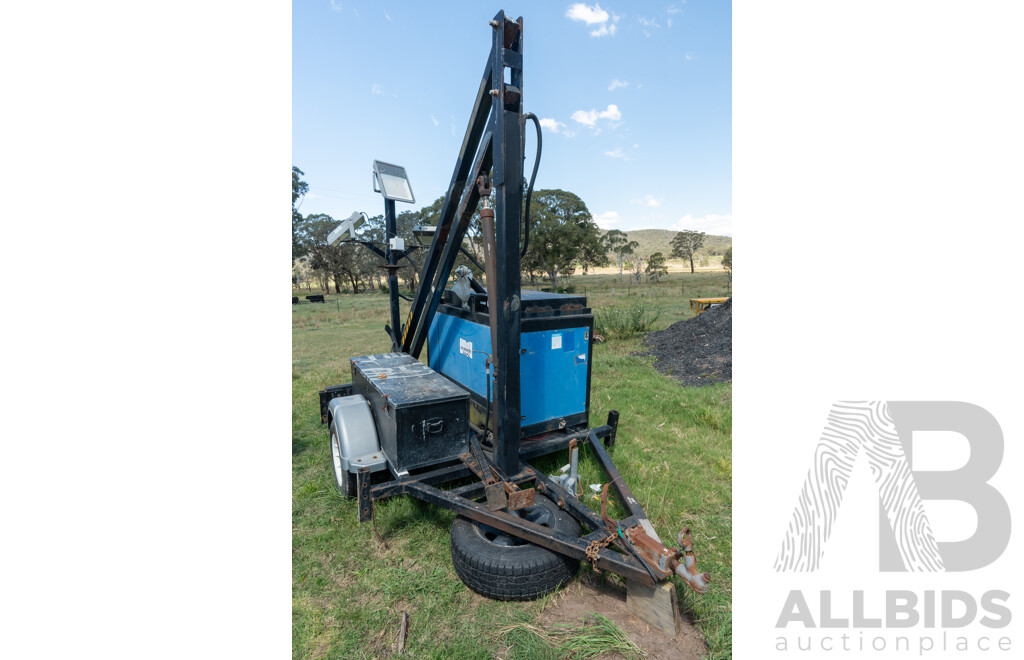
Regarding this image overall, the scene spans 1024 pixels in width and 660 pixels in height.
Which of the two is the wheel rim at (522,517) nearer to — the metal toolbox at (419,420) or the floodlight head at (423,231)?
the metal toolbox at (419,420)

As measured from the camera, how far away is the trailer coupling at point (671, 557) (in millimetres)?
2240

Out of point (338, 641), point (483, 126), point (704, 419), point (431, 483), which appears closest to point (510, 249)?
point (483, 126)

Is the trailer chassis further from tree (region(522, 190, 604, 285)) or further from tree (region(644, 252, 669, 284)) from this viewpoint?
tree (region(644, 252, 669, 284))

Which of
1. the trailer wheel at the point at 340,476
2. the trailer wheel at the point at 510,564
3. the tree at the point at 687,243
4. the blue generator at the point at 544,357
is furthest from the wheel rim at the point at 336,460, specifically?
the tree at the point at 687,243

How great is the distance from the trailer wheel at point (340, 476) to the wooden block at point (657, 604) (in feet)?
7.94

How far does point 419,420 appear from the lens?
3.24 m

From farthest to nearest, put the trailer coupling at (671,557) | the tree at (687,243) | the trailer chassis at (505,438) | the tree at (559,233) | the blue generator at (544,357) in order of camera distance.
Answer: the tree at (687,243), the tree at (559,233), the blue generator at (544,357), the trailer chassis at (505,438), the trailer coupling at (671,557)

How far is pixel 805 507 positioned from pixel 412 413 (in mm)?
2542

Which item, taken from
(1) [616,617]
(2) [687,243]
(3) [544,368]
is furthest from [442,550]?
(2) [687,243]

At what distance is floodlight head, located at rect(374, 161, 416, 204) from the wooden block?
Result: 4.24 m

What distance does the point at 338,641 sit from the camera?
247 centimetres

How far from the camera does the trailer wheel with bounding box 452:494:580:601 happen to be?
2604 millimetres

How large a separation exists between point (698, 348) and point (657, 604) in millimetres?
7992

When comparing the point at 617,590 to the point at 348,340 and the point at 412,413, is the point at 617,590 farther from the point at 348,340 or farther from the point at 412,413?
the point at 348,340
